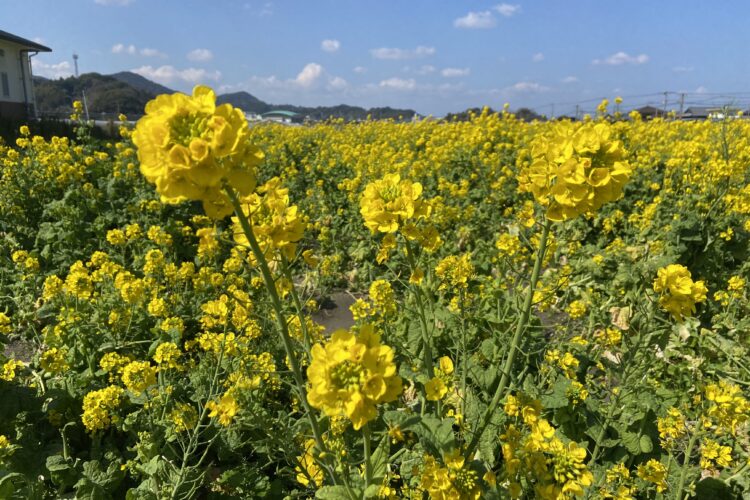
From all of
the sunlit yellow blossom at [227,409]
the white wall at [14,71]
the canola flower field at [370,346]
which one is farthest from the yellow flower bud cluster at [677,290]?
the white wall at [14,71]

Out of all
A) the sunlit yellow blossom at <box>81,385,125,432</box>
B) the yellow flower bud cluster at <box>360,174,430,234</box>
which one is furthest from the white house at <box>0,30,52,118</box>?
the yellow flower bud cluster at <box>360,174,430,234</box>

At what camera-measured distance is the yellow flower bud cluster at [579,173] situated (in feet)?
4.77

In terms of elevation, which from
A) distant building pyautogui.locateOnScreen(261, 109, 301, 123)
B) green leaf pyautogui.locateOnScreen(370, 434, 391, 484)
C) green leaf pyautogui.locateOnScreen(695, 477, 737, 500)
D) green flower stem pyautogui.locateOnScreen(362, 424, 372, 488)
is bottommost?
green leaf pyautogui.locateOnScreen(695, 477, 737, 500)

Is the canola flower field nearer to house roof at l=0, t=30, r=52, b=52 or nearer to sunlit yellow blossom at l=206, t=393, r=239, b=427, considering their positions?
sunlit yellow blossom at l=206, t=393, r=239, b=427

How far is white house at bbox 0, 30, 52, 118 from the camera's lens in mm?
24266

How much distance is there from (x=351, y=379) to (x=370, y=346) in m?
0.11

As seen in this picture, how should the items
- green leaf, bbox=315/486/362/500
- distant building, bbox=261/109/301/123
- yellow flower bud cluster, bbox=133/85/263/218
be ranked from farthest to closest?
distant building, bbox=261/109/301/123
green leaf, bbox=315/486/362/500
yellow flower bud cluster, bbox=133/85/263/218

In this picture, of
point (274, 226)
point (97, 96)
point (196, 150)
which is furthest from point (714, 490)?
point (97, 96)

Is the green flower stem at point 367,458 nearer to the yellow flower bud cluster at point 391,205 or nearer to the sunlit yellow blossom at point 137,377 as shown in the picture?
the yellow flower bud cluster at point 391,205

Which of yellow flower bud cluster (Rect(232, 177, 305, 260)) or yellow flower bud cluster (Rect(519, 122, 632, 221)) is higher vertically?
yellow flower bud cluster (Rect(519, 122, 632, 221))

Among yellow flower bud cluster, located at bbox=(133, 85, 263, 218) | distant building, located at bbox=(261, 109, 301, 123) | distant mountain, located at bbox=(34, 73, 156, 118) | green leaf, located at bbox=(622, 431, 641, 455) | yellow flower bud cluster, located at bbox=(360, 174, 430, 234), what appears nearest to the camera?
yellow flower bud cluster, located at bbox=(133, 85, 263, 218)

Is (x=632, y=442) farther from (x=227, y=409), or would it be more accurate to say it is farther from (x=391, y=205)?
(x=227, y=409)

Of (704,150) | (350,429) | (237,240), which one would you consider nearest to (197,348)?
(350,429)

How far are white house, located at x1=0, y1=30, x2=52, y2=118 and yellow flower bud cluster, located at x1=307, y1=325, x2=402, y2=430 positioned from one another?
29024 millimetres
